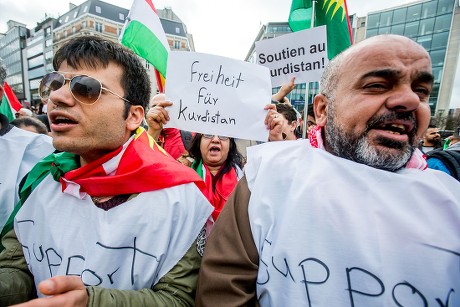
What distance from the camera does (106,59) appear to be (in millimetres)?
1299

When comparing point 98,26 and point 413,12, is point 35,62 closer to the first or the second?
point 98,26

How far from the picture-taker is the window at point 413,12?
99.5ft

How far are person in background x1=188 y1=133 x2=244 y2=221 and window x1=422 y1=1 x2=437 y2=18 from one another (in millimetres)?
38656

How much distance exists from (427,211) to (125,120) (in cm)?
136

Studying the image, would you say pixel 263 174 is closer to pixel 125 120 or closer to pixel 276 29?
pixel 125 120

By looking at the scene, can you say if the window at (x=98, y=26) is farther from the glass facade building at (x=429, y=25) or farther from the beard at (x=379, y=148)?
the beard at (x=379, y=148)

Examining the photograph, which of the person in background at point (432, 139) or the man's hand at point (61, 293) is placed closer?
the man's hand at point (61, 293)

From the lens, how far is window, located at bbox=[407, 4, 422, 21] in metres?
30.3

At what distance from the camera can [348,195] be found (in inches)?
37.1

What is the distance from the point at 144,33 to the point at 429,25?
1512 inches

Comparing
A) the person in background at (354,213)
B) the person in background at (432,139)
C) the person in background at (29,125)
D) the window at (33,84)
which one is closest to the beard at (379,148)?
the person in background at (354,213)

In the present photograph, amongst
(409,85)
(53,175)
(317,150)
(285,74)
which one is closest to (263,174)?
(317,150)

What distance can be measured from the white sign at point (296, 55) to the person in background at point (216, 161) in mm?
806

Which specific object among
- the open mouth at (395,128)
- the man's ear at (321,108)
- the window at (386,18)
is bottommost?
the open mouth at (395,128)
